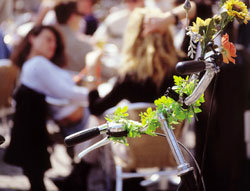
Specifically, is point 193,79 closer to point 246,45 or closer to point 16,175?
point 246,45

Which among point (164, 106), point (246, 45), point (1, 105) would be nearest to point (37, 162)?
point (1, 105)

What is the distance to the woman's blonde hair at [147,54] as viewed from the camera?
272 centimetres

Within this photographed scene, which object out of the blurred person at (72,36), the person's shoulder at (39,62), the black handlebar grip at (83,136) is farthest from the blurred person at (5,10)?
the black handlebar grip at (83,136)

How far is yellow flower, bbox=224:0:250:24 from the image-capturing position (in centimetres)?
120

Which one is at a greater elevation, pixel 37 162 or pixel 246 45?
pixel 246 45

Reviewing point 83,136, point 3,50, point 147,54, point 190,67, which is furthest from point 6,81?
point 190,67

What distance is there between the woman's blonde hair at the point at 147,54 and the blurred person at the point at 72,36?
1.24 m

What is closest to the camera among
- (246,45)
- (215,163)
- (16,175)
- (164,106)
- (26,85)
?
(164,106)

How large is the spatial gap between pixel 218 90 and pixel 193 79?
165 cm

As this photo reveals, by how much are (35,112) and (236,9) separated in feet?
8.07

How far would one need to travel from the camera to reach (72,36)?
4.02m

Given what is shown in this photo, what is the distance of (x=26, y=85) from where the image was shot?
3.41 m

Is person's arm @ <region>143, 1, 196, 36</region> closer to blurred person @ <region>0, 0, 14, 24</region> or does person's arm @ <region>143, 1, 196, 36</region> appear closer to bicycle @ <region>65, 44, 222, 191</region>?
bicycle @ <region>65, 44, 222, 191</region>

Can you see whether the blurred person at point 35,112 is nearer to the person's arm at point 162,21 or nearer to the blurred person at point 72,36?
the blurred person at point 72,36
